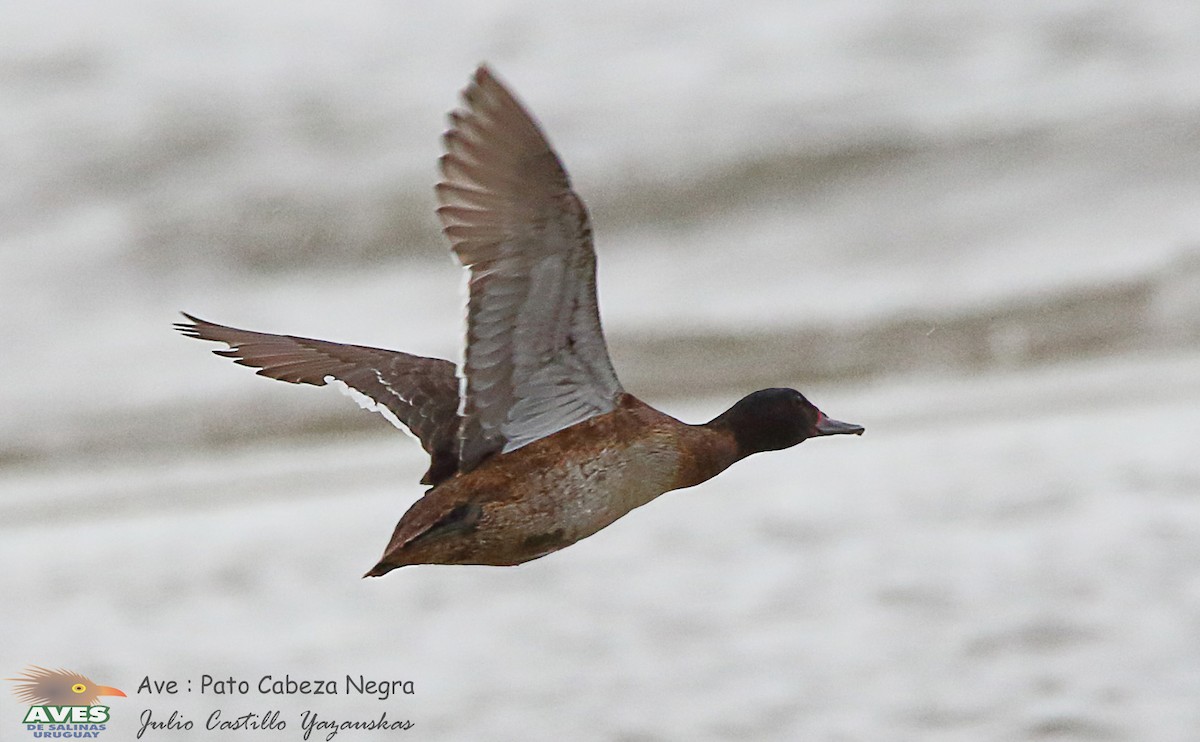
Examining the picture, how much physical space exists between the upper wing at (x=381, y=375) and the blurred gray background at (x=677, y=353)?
2.06 feet

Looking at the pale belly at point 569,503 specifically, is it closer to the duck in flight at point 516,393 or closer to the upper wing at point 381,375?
the duck in flight at point 516,393

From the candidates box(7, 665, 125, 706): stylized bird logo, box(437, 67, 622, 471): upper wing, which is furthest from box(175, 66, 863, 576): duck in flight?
box(7, 665, 125, 706): stylized bird logo

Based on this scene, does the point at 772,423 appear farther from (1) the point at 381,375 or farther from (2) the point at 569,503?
(1) the point at 381,375

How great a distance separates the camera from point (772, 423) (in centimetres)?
516

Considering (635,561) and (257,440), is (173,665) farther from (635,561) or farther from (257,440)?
(257,440)

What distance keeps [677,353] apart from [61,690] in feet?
13.5

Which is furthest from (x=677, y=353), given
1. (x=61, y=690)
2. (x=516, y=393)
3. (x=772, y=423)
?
(x=516, y=393)

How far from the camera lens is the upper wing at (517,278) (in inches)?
165

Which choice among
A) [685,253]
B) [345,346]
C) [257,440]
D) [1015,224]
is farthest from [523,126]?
[1015,224]

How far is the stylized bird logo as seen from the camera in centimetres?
679

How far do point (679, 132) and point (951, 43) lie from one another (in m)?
1.92

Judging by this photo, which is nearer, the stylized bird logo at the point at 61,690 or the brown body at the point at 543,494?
the brown body at the point at 543,494

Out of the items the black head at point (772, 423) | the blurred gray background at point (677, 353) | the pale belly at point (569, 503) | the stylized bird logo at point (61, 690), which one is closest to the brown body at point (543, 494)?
the pale belly at point (569, 503)

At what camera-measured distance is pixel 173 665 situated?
22.9 feet
